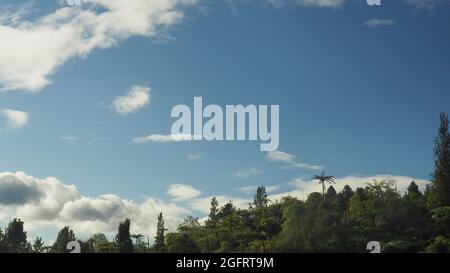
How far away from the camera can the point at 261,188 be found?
14625 cm

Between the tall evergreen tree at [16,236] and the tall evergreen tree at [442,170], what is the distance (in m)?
103

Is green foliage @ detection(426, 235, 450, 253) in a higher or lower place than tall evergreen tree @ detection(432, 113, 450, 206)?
lower

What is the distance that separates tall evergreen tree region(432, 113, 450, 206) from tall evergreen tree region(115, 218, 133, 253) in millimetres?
66274

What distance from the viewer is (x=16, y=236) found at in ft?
409

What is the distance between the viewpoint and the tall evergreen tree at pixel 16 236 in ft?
401

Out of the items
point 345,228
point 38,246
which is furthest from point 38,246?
point 345,228

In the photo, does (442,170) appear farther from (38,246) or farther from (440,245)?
(38,246)

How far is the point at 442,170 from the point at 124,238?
69.0 m

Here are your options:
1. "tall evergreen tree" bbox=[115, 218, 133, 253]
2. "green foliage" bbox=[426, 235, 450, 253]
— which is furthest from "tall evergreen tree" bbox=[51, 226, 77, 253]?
"green foliage" bbox=[426, 235, 450, 253]

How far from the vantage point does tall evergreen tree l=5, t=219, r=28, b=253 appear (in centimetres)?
12225

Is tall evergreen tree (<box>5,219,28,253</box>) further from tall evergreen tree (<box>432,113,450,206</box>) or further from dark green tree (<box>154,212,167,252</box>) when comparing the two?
tall evergreen tree (<box>432,113,450,206</box>)
